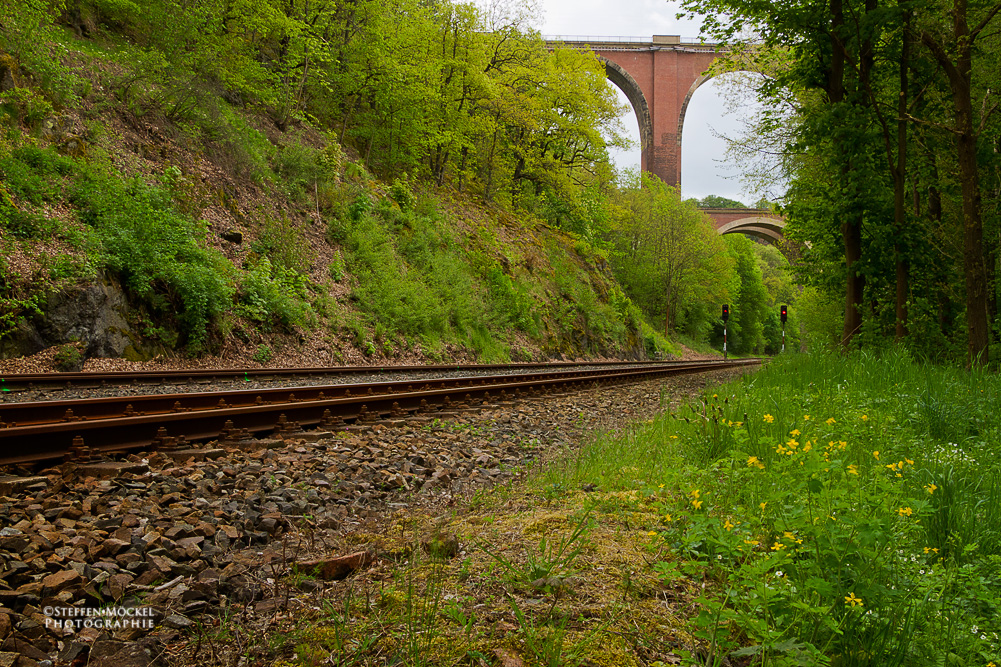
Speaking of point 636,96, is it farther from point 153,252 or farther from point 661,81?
point 153,252

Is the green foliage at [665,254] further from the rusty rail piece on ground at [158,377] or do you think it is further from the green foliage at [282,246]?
the rusty rail piece on ground at [158,377]

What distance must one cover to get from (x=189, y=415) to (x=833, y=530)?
4.62m

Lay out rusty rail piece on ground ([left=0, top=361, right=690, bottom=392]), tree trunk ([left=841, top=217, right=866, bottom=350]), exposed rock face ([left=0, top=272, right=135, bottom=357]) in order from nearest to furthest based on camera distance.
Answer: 1. rusty rail piece on ground ([left=0, top=361, right=690, bottom=392])
2. exposed rock face ([left=0, top=272, right=135, bottom=357])
3. tree trunk ([left=841, top=217, right=866, bottom=350])

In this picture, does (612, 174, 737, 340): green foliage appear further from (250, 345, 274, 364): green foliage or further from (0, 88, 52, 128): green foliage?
(0, 88, 52, 128): green foliage

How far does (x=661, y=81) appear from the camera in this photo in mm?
48344

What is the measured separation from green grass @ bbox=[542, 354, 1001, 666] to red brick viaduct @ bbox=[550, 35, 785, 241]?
1840 inches

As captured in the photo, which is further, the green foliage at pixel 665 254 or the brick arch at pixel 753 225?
the brick arch at pixel 753 225

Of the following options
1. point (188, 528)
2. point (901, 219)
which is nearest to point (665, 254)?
point (901, 219)

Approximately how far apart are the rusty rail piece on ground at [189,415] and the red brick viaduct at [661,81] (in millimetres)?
45716

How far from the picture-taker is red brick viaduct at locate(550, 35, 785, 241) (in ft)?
157

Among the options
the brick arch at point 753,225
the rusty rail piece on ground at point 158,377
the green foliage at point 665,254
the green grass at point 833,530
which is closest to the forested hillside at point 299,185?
the rusty rail piece on ground at point 158,377

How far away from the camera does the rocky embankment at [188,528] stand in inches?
89.4

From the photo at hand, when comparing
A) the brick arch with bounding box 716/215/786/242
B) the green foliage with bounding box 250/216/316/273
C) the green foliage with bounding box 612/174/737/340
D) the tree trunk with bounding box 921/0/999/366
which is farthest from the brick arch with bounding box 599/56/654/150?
the tree trunk with bounding box 921/0/999/366

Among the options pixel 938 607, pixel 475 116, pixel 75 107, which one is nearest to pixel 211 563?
pixel 938 607
